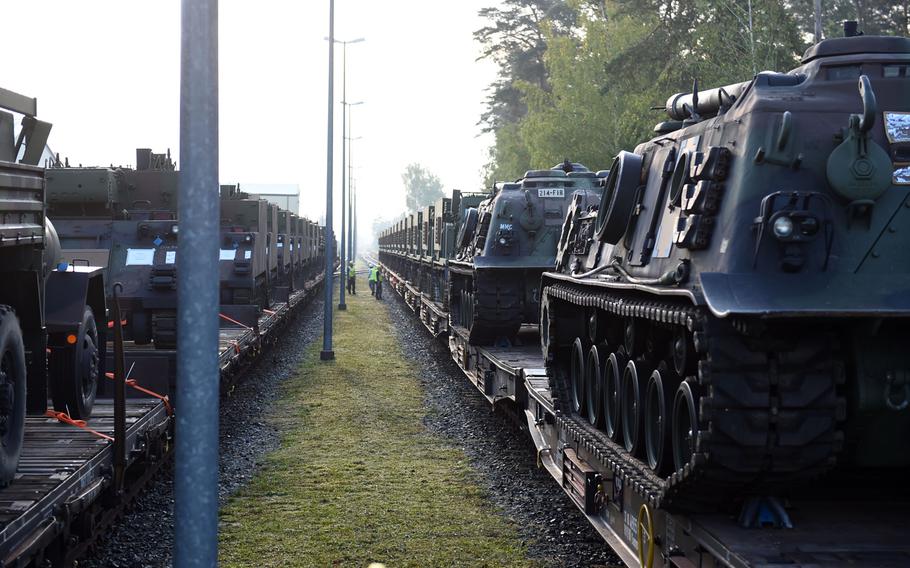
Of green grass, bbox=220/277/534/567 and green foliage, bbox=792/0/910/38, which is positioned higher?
green foliage, bbox=792/0/910/38

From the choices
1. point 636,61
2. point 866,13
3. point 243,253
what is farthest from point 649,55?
point 243,253

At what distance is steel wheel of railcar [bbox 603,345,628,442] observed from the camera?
25.8ft

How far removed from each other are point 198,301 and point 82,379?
511cm

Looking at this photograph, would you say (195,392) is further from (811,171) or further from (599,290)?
(599,290)

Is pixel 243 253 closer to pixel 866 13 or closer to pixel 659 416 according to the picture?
pixel 659 416

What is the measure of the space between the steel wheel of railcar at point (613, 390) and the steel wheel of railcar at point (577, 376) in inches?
27.5

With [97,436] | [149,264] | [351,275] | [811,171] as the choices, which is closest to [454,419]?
[149,264]

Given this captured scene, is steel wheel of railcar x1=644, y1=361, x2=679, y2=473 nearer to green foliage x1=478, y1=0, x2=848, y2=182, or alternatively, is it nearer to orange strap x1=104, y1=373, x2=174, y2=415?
orange strap x1=104, y1=373, x2=174, y2=415

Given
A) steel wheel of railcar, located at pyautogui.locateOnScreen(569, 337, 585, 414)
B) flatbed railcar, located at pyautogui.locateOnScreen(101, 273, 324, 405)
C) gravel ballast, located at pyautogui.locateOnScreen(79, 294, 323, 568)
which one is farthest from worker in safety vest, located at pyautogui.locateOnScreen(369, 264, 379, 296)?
steel wheel of railcar, located at pyautogui.locateOnScreen(569, 337, 585, 414)

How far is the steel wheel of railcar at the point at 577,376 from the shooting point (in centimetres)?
921

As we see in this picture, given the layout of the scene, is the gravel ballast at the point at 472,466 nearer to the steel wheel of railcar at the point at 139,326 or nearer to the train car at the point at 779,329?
the steel wheel of railcar at the point at 139,326

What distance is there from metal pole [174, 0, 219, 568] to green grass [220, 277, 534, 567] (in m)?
4.06

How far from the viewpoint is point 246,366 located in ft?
60.4

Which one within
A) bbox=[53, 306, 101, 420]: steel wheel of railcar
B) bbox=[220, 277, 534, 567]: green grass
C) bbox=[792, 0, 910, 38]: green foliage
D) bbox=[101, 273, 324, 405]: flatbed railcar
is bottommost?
bbox=[220, 277, 534, 567]: green grass
